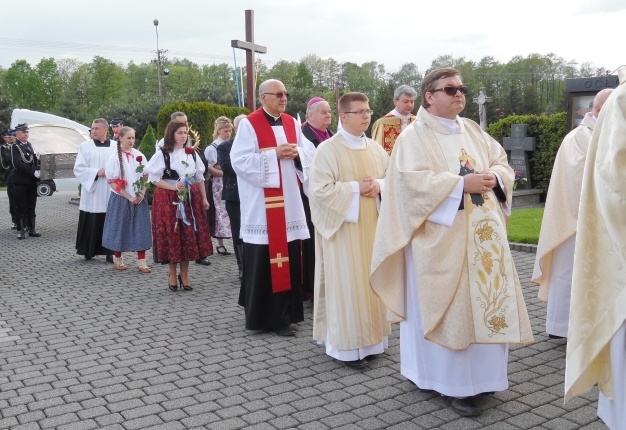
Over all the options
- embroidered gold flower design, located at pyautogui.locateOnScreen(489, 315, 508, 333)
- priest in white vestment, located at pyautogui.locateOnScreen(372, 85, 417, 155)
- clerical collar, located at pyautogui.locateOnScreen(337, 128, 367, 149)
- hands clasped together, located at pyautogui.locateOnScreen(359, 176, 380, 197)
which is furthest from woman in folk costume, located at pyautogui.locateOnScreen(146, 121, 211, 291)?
embroidered gold flower design, located at pyautogui.locateOnScreen(489, 315, 508, 333)

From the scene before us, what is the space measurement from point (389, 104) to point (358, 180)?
4230 centimetres

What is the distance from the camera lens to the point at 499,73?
8125cm

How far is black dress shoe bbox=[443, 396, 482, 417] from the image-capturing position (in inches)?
170

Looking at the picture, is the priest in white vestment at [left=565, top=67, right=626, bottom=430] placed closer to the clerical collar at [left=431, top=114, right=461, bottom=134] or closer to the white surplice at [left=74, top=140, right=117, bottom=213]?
the clerical collar at [left=431, top=114, right=461, bottom=134]

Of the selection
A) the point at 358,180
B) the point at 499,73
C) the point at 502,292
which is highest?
the point at 499,73

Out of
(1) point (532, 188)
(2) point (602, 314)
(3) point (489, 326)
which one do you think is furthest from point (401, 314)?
(1) point (532, 188)

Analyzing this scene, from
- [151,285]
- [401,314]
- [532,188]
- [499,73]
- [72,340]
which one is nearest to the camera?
[401,314]

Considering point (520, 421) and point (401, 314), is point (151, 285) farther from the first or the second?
point (520, 421)

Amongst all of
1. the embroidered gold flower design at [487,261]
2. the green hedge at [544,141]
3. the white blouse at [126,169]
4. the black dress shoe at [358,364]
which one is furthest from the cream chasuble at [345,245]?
the green hedge at [544,141]

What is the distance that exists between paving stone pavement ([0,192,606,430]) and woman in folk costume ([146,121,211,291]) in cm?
47

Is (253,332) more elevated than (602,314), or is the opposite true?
(602,314)

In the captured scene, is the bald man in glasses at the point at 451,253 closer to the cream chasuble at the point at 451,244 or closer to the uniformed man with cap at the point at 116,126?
the cream chasuble at the point at 451,244

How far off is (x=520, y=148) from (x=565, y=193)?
1136 centimetres

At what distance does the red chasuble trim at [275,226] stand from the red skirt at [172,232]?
2111mm
